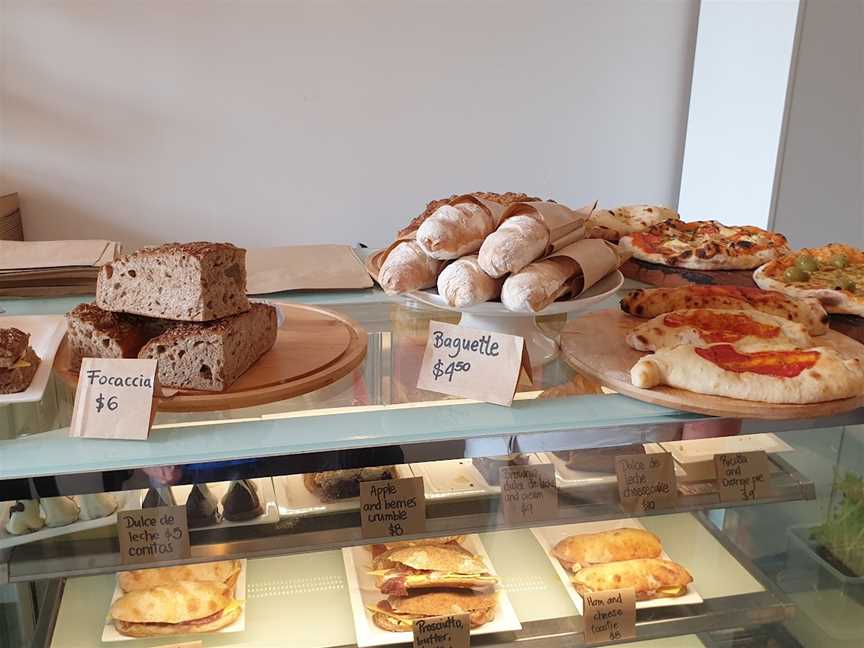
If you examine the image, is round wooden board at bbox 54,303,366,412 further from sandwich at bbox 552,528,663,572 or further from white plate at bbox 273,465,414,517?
sandwich at bbox 552,528,663,572

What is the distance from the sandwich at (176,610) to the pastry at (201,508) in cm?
25

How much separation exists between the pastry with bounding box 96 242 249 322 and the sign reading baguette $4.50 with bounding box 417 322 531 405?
248 millimetres

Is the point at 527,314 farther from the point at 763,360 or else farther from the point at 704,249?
the point at 704,249

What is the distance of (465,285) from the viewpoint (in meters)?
1.00

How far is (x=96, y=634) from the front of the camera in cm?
118

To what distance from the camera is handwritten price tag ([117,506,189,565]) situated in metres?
0.98

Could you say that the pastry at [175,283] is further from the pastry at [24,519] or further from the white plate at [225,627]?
the white plate at [225,627]

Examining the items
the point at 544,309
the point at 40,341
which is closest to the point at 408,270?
the point at 544,309

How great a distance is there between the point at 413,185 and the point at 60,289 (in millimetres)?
2448

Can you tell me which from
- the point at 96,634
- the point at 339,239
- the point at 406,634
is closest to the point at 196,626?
the point at 96,634

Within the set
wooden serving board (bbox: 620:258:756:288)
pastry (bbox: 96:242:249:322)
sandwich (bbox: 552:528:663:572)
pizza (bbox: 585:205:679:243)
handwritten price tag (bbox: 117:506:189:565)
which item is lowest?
sandwich (bbox: 552:528:663:572)

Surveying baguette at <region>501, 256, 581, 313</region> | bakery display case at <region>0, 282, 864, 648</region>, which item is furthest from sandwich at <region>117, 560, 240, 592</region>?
baguette at <region>501, 256, 581, 313</region>

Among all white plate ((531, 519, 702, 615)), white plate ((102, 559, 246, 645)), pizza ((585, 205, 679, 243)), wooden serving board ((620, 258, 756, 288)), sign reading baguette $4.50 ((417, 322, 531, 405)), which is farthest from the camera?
pizza ((585, 205, 679, 243))

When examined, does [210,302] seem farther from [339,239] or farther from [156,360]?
[339,239]
